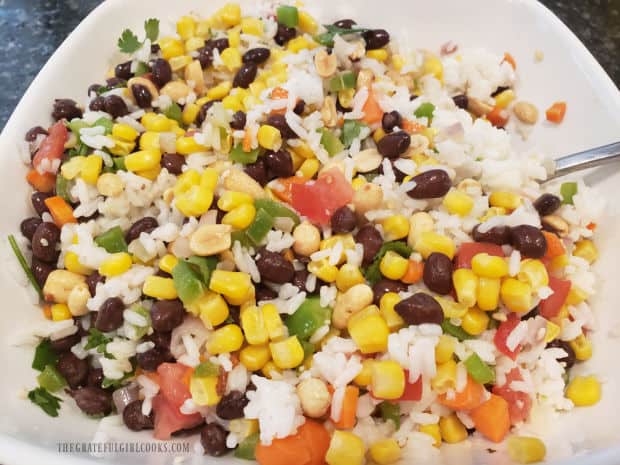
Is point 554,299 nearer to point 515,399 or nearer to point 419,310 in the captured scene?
point 515,399

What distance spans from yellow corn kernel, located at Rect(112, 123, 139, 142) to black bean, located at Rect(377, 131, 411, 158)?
930 millimetres

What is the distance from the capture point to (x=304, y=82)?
2270 mm

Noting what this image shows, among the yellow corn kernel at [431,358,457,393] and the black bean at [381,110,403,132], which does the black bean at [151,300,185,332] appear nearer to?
the yellow corn kernel at [431,358,457,393]

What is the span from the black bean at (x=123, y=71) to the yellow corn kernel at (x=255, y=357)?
137 cm

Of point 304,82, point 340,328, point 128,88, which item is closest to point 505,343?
point 340,328

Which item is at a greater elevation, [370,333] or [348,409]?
[370,333]

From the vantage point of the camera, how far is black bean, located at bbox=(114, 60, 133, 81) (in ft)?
8.23

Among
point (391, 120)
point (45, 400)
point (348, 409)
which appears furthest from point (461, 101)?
point (45, 400)

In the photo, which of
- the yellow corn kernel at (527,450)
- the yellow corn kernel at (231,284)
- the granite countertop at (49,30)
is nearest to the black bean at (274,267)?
the yellow corn kernel at (231,284)

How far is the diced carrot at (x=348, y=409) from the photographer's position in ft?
5.63

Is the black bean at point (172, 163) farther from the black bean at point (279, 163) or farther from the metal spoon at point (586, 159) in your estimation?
the metal spoon at point (586, 159)

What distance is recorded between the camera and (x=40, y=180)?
214 cm

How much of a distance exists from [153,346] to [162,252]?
32cm

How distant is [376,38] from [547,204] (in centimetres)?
104
